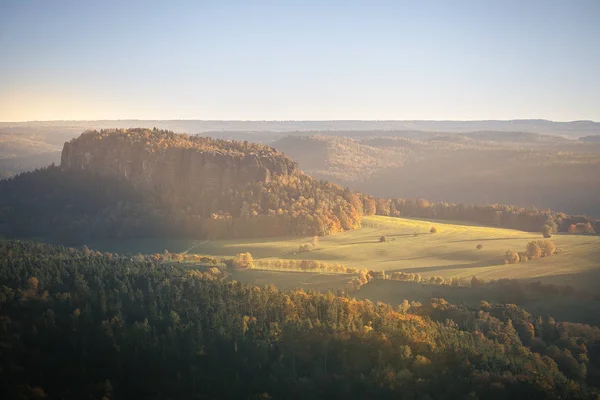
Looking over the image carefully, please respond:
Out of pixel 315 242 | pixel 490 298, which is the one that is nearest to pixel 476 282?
pixel 490 298

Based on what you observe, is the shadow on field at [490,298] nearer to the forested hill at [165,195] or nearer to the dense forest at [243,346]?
the dense forest at [243,346]

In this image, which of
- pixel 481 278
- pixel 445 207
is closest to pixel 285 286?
pixel 481 278

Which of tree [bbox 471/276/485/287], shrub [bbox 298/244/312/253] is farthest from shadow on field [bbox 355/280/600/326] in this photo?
shrub [bbox 298/244/312/253]

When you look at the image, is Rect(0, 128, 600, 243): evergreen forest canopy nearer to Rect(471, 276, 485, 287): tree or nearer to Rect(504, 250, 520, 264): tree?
Rect(504, 250, 520, 264): tree

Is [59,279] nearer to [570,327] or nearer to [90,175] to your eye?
[570,327]

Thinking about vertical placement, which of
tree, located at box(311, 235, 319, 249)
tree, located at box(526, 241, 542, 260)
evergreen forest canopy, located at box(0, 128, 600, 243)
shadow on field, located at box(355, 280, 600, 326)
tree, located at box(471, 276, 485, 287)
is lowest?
shadow on field, located at box(355, 280, 600, 326)

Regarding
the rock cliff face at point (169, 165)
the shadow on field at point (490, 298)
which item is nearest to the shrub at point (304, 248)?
the shadow on field at point (490, 298)

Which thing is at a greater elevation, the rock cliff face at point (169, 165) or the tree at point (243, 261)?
the rock cliff face at point (169, 165)
